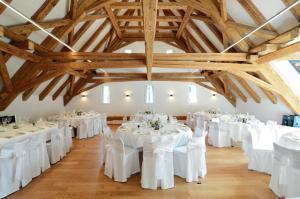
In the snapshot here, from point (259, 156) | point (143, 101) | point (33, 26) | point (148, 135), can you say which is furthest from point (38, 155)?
point (143, 101)

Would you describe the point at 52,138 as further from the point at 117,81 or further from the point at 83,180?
the point at 117,81

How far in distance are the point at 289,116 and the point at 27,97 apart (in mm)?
10742

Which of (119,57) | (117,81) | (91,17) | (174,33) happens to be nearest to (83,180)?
(119,57)

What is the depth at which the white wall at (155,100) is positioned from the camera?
14.6 metres

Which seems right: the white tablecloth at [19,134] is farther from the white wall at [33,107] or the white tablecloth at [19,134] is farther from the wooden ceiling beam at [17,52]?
the white wall at [33,107]

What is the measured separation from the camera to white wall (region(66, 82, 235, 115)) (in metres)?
14.6

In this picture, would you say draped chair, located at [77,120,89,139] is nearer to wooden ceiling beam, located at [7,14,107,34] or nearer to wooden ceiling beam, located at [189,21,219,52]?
wooden ceiling beam, located at [7,14,107,34]

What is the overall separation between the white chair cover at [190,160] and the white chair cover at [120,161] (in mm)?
1035

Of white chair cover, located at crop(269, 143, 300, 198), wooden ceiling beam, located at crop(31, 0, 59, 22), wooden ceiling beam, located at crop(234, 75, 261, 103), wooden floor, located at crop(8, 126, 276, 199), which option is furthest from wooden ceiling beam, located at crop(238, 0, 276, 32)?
wooden ceiling beam, located at crop(31, 0, 59, 22)

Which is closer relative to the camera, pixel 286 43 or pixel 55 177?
pixel 55 177

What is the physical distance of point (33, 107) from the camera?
10.0 metres

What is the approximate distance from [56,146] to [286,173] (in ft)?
18.6

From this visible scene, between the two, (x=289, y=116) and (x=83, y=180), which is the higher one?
(x=289, y=116)

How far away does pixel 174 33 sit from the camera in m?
12.9
